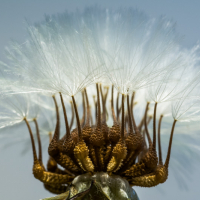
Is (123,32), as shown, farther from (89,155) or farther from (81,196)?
(81,196)

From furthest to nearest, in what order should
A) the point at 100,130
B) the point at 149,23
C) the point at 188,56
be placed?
the point at 188,56 → the point at 149,23 → the point at 100,130

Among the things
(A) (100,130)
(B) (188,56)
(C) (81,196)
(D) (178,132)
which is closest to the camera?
(C) (81,196)

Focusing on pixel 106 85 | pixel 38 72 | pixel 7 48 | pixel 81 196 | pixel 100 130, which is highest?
pixel 7 48

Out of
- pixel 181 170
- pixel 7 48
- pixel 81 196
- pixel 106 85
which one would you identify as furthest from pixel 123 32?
pixel 181 170

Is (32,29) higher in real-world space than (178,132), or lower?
higher

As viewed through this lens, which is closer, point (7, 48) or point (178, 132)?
point (7, 48)

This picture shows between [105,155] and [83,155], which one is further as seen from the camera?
[105,155]

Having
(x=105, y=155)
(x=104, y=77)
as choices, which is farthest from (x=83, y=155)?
(x=104, y=77)

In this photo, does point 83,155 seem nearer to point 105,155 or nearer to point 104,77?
point 105,155

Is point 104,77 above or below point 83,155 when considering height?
above

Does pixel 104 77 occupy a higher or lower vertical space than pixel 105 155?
higher

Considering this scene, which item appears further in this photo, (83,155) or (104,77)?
(104,77)
